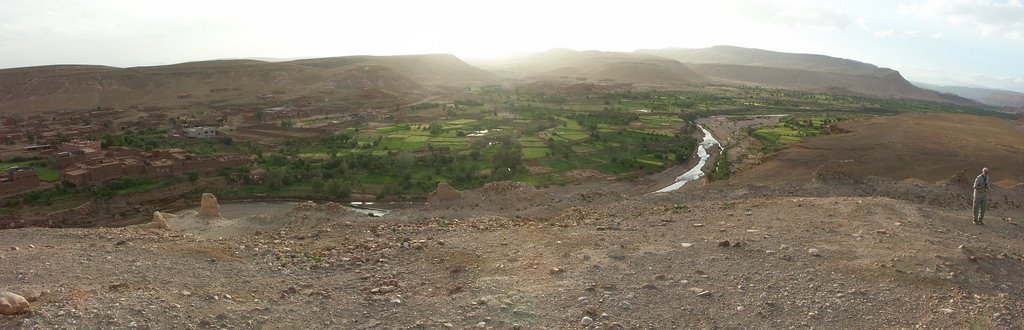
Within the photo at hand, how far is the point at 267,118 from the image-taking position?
64.3 m

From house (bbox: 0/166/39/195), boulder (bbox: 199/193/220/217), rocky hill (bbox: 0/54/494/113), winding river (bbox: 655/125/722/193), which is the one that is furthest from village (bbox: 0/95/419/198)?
winding river (bbox: 655/125/722/193)

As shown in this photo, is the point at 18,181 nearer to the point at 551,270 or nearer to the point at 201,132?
the point at 201,132

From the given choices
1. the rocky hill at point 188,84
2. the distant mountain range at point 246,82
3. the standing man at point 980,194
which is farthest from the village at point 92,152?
the standing man at point 980,194

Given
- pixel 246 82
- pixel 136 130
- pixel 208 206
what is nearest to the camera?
pixel 208 206

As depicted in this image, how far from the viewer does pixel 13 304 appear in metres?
6.92

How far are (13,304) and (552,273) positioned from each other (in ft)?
A: 21.5

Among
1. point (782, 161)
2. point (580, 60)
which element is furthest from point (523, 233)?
point (580, 60)

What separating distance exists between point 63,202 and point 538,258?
30.6 m

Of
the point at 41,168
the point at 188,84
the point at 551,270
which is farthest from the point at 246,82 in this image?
the point at 551,270

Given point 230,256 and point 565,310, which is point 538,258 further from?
point 230,256

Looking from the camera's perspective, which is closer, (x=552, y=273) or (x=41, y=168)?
(x=552, y=273)

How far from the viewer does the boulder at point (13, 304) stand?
685cm

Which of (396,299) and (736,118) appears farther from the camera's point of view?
(736,118)

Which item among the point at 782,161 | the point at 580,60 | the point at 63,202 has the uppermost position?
the point at 580,60
